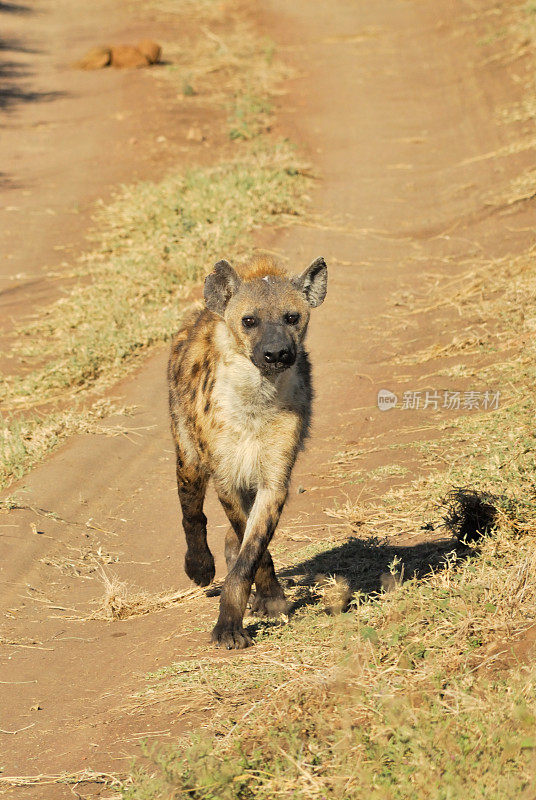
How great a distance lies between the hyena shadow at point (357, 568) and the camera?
4109 millimetres

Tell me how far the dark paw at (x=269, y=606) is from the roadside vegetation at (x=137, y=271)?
2224 mm

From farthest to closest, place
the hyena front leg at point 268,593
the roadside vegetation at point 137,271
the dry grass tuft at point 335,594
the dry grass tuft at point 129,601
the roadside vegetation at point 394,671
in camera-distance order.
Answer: the roadside vegetation at point 137,271 < the dry grass tuft at point 129,601 < the hyena front leg at point 268,593 < the dry grass tuft at point 335,594 < the roadside vegetation at point 394,671

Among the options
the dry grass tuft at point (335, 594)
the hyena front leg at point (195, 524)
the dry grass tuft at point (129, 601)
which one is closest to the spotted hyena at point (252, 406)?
the dry grass tuft at point (335, 594)

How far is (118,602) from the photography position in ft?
15.1

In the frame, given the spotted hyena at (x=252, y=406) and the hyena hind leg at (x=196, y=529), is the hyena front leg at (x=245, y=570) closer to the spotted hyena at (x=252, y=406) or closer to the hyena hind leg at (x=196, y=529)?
the spotted hyena at (x=252, y=406)

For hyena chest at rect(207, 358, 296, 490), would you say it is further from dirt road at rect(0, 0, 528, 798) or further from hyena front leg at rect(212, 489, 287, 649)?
dirt road at rect(0, 0, 528, 798)

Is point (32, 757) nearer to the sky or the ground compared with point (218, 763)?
nearer to the ground

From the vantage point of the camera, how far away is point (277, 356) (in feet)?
12.6

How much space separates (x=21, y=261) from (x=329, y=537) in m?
5.75

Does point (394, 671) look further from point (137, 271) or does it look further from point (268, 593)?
point (137, 271)

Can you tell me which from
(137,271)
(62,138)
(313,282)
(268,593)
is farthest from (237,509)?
(62,138)

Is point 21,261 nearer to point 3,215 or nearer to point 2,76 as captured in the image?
point 3,215

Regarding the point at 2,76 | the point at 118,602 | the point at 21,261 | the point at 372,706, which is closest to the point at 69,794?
the point at 372,706

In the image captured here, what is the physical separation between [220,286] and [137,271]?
15.3ft
